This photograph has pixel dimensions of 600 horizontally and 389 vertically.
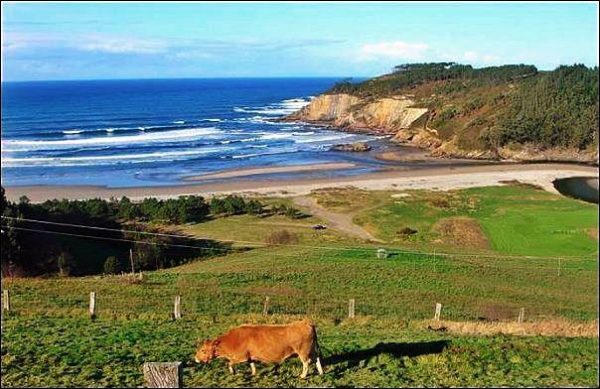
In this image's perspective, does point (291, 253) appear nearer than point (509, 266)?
No

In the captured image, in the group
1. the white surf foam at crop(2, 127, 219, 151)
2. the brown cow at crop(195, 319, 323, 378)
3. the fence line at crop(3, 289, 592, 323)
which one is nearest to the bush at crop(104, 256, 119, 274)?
the fence line at crop(3, 289, 592, 323)

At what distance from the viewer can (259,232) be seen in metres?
40.3

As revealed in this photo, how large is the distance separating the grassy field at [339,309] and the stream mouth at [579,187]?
7.53 metres

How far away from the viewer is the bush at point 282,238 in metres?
37.7

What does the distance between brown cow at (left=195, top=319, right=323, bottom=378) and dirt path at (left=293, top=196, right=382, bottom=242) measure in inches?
1199

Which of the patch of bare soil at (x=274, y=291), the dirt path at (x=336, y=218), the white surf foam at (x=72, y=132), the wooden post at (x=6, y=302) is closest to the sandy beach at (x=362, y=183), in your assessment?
the dirt path at (x=336, y=218)

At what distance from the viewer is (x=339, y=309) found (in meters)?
18.9

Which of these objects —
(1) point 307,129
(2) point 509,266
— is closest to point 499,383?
(2) point 509,266

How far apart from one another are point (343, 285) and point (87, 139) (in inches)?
2796

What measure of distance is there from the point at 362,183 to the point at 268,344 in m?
50.4

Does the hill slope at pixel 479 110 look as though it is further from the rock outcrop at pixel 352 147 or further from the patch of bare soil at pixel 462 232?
the patch of bare soil at pixel 462 232

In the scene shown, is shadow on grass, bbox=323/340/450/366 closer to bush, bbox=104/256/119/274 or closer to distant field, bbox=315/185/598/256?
bush, bbox=104/256/119/274

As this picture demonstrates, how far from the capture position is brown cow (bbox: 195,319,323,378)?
9.23 metres

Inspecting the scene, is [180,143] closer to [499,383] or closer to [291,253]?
[291,253]
